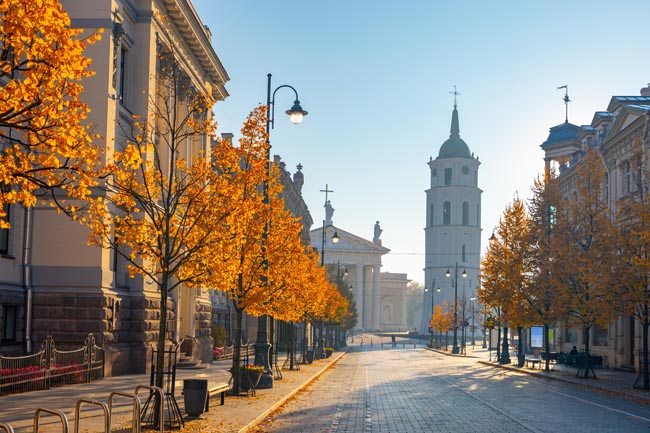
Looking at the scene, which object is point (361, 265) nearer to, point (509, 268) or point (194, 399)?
point (509, 268)

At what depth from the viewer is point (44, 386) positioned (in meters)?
22.4

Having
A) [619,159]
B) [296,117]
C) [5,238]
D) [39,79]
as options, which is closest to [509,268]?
[619,159]

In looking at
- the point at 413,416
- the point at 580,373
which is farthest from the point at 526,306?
the point at 413,416

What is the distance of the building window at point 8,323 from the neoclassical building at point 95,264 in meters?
0.03

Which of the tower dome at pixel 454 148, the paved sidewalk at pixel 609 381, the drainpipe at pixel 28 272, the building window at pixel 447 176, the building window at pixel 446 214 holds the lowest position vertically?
the paved sidewalk at pixel 609 381

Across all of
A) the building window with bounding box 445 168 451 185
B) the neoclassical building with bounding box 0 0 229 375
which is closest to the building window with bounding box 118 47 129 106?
the neoclassical building with bounding box 0 0 229 375

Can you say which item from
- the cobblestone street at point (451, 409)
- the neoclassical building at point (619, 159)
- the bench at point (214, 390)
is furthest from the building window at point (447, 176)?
the bench at point (214, 390)

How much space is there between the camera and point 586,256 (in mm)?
36625

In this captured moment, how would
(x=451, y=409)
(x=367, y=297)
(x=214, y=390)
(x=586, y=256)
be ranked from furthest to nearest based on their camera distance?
1. (x=367, y=297)
2. (x=586, y=256)
3. (x=451, y=409)
4. (x=214, y=390)

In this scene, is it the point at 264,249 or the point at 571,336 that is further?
the point at 571,336

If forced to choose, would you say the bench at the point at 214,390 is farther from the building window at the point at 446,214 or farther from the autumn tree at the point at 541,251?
the building window at the point at 446,214

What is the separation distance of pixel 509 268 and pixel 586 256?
1369cm

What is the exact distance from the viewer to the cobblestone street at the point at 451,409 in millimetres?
17812

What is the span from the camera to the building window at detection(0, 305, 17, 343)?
25234mm
